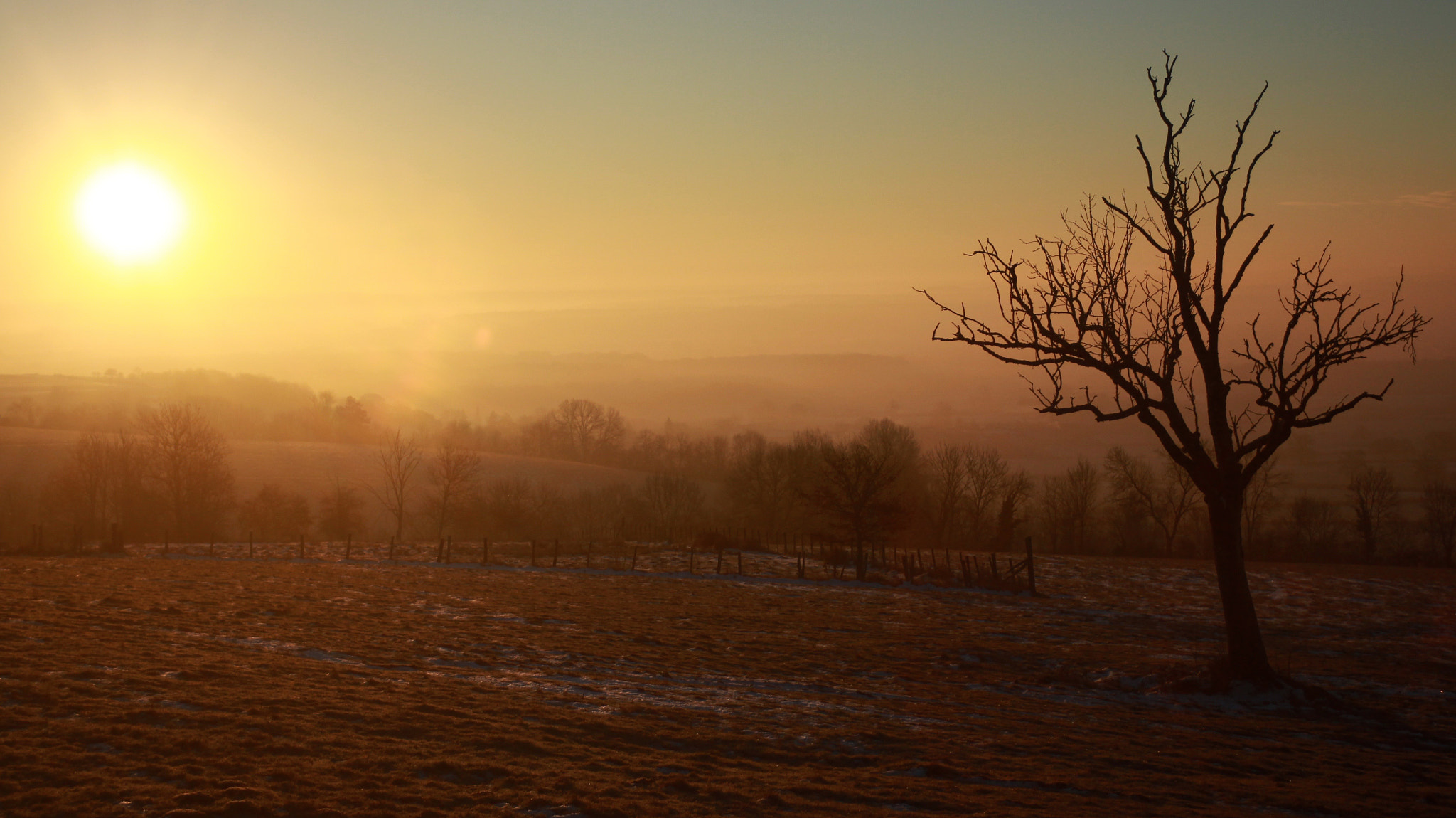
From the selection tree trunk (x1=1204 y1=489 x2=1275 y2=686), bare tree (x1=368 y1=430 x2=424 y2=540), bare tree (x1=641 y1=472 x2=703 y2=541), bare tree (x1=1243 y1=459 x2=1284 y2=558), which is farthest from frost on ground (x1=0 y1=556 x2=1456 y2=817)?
bare tree (x1=641 y1=472 x2=703 y2=541)

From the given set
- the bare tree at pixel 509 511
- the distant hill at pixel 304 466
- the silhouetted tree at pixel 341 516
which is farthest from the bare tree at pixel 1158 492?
the silhouetted tree at pixel 341 516

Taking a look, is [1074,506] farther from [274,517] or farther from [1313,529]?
[274,517]

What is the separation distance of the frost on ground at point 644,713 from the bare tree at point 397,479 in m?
56.6

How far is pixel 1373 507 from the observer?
7138 cm

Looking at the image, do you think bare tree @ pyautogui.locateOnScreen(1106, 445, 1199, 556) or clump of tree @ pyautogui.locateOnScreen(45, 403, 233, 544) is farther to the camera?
bare tree @ pyautogui.locateOnScreen(1106, 445, 1199, 556)

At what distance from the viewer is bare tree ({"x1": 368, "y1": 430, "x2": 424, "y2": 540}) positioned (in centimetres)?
8006

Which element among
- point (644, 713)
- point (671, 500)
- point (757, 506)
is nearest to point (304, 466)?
point (671, 500)

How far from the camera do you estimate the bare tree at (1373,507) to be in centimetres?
6456

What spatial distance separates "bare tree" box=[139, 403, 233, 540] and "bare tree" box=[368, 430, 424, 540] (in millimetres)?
13559

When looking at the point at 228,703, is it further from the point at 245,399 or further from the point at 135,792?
the point at 245,399

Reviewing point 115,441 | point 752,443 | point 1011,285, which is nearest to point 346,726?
point 1011,285

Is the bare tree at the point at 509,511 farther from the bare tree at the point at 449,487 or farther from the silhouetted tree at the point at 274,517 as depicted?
the silhouetted tree at the point at 274,517

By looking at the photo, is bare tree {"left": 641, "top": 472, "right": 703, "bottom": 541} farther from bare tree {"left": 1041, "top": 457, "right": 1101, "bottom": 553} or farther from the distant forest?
bare tree {"left": 1041, "top": 457, "right": 1101, "bottom": 553}

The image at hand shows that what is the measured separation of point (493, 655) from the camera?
49.8ft
